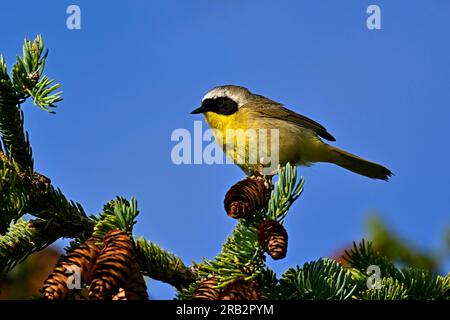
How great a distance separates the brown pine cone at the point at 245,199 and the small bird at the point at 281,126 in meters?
3.17

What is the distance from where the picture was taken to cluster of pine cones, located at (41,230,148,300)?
2.30 metres

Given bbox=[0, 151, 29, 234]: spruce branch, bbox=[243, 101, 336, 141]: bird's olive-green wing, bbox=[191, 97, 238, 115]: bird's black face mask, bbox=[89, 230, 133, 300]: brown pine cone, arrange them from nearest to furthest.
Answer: bbox=[89, 230, 133, 300]: brown pine cone
bbox=[0, 151, 29, 234]: spruce branch
bbox=[191, 97, 238, 115]: bird's black face mask
bbox=[243, 101, 336, 141]: bird's olive-green wing

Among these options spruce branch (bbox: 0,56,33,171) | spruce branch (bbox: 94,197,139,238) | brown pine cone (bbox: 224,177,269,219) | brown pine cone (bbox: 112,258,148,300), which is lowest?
brown pine cone (bbox: 112,258,148,300)

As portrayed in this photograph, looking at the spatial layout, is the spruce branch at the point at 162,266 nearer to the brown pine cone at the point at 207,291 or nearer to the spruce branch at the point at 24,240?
the brown pine cone at the point at 207,291

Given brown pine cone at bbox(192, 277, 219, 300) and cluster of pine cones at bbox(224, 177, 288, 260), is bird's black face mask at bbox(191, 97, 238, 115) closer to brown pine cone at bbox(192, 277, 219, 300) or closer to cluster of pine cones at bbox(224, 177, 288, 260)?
cluster of pine cones at bbox(224, 177, 288, 260)

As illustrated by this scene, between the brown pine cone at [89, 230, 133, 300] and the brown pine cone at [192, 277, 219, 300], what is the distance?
0.33m

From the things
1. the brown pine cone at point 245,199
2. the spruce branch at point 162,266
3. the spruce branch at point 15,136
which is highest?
the spruce branch at point 15,136

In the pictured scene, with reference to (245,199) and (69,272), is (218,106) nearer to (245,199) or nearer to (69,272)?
(245,199)

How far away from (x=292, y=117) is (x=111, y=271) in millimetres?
4834

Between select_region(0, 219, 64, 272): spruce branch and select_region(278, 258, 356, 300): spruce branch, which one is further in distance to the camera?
select_region(0, 219, 64, 272): spruce branch

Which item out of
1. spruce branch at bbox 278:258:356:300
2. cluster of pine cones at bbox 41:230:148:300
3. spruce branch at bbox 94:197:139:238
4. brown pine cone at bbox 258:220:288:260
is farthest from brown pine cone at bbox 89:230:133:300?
spruce branch at bbox 278:258:356:300

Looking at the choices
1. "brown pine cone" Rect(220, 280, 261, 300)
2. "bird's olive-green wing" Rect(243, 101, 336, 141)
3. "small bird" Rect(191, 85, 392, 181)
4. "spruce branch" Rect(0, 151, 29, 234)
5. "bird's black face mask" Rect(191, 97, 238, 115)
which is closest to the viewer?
"brown pine cone" Rect(220, 280, 261, 300)

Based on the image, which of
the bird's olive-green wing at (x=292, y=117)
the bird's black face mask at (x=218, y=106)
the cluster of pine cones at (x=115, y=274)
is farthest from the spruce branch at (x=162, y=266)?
the bird's olive-green wing at (x=292, y=117)

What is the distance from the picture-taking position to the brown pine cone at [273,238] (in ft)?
8.20
